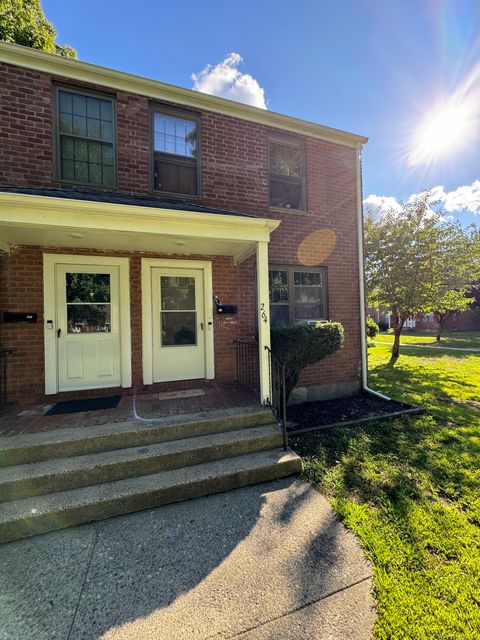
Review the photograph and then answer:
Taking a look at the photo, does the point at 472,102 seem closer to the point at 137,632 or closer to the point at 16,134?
the point at 16,134

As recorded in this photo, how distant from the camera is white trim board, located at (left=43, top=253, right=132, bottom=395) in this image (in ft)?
15.1

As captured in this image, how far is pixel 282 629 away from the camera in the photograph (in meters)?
1.73

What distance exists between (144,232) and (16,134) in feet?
9.70

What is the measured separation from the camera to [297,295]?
242 inches

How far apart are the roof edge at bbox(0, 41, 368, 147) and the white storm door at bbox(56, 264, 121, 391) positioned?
10.4 feet

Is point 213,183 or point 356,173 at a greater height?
point 356,173

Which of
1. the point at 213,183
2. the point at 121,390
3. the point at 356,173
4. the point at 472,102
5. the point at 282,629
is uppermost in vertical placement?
the point at 472,102

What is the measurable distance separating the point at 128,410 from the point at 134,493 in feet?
4.96

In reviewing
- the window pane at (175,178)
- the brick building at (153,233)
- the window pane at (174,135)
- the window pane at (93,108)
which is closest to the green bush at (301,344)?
the brick building at (153,233)

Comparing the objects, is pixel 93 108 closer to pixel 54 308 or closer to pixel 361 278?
pixel 54 308

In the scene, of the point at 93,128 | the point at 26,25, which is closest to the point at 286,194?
the point at 93,128

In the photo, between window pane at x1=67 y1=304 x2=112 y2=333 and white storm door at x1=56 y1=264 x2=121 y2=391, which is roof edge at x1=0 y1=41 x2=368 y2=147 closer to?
white storm door at x1=56 y1=264 x2=121 y2=391

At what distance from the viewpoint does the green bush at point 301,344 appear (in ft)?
15.6

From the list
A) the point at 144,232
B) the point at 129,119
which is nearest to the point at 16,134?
the point at 129,119
